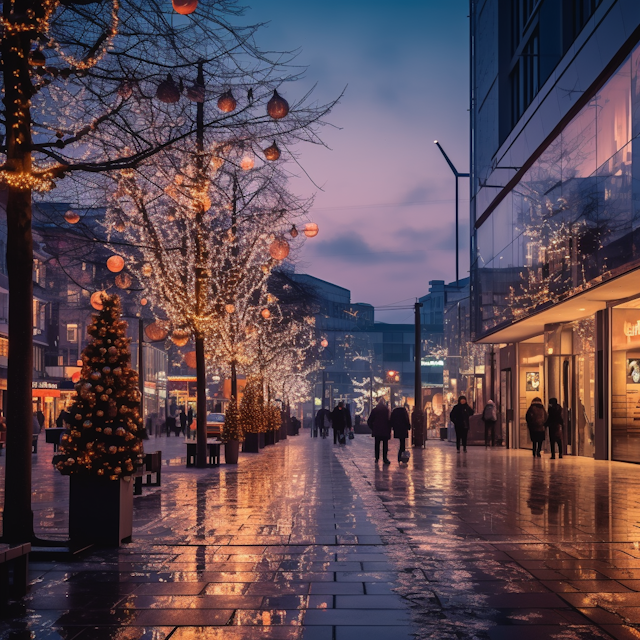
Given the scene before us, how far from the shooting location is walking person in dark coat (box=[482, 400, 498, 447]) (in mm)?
39531

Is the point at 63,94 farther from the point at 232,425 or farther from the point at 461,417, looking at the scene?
the point at 461,417

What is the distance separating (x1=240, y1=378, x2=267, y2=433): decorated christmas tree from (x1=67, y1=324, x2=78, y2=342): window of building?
44845 mm

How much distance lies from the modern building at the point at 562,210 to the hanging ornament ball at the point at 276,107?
11772mm

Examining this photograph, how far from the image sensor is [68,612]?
668 centimetres

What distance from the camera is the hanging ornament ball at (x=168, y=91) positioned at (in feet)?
35.6

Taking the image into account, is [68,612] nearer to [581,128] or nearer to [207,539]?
[207,539]

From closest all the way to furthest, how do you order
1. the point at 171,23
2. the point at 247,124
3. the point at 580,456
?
the point at 171,23 → the point at 247,124 → the point at 580,456

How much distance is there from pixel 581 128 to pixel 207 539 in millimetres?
19244

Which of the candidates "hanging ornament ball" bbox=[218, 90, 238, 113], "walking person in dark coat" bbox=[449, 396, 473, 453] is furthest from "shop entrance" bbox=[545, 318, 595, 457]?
"hanging ornament ball" bbox=[218, 90, 238, 113]

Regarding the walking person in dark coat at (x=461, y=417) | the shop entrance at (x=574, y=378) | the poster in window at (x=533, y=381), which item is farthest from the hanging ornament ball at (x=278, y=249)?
the poster in window at (x=533, y=381)

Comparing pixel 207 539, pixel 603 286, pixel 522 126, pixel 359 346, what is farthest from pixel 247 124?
pixel 359 346

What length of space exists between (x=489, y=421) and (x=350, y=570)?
1277 inches

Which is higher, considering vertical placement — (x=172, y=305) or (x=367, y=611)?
(x=172, y=305)

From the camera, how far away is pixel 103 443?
10000 mm
